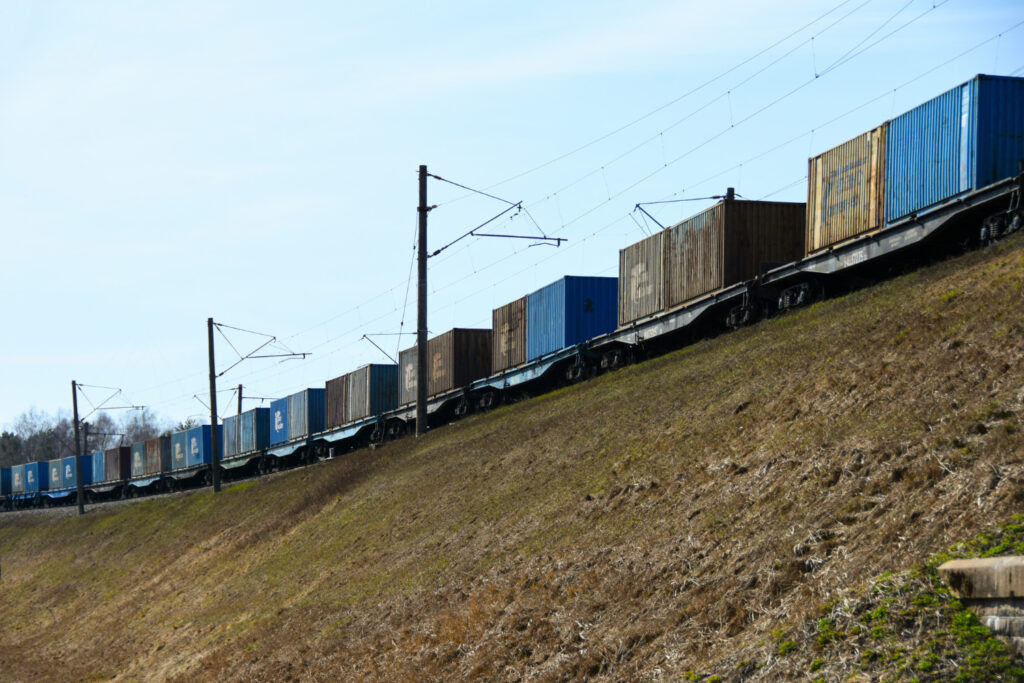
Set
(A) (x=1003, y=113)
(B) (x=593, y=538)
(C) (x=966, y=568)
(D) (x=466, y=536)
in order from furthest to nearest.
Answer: (A) (x=1003, y=113)
(D) (x=466, y=536)
(B) (x=593, y=538)
(C) (x=966, y=568)

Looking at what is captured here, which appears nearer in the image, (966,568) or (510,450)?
(966,568)

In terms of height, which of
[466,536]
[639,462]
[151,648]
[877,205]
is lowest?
[151,648]

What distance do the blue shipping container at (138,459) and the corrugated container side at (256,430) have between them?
1223 cm

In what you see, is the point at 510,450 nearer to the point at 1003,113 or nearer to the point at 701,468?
the point at 701,468

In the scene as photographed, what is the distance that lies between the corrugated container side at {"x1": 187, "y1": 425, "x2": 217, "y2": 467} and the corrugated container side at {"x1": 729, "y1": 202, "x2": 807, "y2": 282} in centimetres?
4148

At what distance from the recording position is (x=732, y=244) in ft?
86.3

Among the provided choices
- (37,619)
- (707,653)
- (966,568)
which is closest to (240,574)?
(37,619)

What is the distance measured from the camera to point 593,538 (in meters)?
14.2

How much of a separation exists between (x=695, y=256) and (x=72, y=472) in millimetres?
61269

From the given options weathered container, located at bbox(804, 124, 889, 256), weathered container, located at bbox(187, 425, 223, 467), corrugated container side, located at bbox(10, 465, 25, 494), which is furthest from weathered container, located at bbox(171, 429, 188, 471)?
weathered container, located at bbox(804, 124, 889, 256)

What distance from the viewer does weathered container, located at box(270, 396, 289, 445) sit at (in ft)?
179

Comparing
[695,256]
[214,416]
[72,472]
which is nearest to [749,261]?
[695,256]

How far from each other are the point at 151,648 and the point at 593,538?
12.3 m

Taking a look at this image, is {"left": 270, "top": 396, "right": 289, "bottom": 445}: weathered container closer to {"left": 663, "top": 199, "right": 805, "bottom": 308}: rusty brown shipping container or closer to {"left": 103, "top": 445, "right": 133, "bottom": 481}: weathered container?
{"left": 103, "top": 445, "right": 133, "bottom": 481}: weathered container
